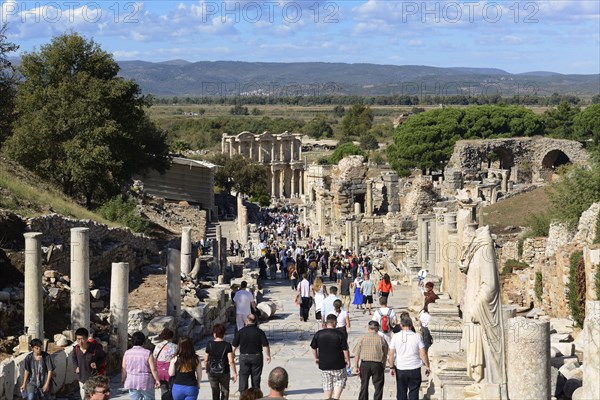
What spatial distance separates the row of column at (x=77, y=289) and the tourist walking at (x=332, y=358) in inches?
182

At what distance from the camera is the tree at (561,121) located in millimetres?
92062

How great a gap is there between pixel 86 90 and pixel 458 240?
62.6ft

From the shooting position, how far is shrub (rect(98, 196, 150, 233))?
33.4 meters

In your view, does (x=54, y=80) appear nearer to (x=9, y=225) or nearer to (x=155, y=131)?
(x=155, y=131)

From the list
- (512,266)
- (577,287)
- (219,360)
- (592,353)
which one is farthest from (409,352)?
(512,266)

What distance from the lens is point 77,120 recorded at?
112ft

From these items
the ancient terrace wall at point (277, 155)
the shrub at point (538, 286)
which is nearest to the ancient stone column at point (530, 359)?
the shrub at point (538, 286)

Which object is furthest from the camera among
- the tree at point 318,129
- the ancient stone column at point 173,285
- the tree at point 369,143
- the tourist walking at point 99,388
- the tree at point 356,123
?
the tree at point 318,129

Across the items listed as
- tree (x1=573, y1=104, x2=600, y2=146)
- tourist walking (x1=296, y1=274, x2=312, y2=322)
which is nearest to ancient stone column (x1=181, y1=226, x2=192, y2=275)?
tourist walking (x1=296, y1=274, x2=312, y2=322)

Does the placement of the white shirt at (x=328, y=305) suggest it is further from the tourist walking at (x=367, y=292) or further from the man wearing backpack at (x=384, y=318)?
the tourist walking at (x=367, y=292)

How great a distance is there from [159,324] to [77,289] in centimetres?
228

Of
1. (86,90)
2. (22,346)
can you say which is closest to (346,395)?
(22,346)

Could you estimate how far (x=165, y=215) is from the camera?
45.7 m

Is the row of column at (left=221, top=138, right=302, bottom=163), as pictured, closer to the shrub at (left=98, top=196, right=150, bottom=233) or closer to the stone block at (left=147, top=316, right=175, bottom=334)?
the shrub at (left=98, top=196, right=150, bottom=233)
